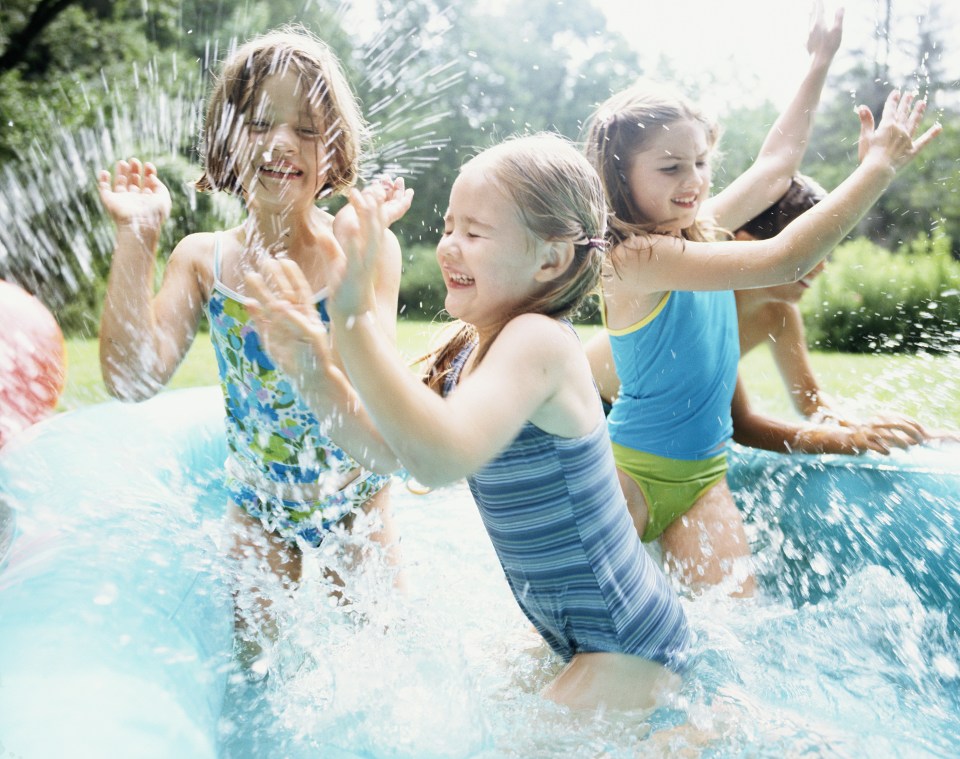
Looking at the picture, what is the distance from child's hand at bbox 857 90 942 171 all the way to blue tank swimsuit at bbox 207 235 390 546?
1.44 meters

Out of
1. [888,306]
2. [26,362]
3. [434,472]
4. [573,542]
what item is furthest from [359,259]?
[888,306]

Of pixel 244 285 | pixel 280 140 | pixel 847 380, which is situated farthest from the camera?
pixel 847 380

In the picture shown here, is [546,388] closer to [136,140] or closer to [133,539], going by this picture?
[133,539]

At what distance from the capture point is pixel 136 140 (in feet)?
36.1

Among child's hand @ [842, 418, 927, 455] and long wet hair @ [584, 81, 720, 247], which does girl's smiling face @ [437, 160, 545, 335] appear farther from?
child's hand @ [842, 418, 927, 455]

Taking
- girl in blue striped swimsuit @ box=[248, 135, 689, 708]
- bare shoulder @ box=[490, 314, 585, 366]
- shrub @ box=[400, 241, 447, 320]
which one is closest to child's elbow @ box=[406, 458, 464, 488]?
girl in blue striped swimsuit @ box=[248, 135, 689, 708]

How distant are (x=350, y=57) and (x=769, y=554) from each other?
10.1 metres

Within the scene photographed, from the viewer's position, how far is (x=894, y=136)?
2377mm

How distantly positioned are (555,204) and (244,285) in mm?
822

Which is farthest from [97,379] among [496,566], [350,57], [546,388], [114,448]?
[350,57]

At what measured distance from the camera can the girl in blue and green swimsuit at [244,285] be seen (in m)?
2.11

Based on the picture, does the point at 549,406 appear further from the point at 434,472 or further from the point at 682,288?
the point at 682,288

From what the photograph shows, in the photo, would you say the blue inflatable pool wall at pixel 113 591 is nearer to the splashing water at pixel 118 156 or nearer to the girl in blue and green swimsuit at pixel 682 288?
the girl in blue and green swimsuit at pixel 682 288

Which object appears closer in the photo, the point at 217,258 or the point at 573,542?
the point at 573,542
